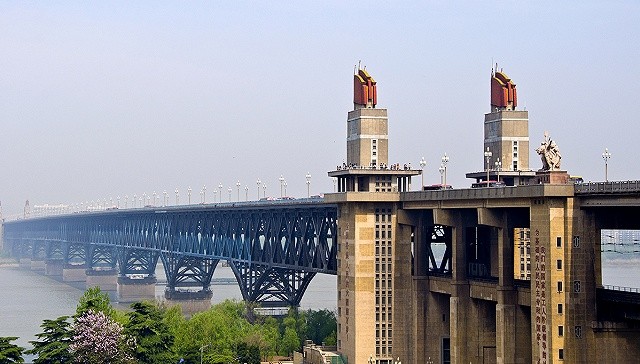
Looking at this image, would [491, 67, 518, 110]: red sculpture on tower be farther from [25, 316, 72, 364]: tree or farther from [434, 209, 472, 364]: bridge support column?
[25, 316, 72, 364]: tree

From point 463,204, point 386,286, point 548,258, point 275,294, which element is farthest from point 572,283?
point 275,294

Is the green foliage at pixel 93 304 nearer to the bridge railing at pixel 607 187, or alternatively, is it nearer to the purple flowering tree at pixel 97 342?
the purple flowering tree at pixel 97 342

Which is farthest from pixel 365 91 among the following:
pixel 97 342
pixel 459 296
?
pixel 97 342

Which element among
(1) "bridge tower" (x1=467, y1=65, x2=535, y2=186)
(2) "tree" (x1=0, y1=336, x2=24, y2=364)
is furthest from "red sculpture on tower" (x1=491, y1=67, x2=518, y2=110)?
(2) "tree" (x1=0, y1=336, x2=24, y2=364)

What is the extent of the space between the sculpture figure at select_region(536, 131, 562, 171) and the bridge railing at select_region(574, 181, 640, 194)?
15.2 feet

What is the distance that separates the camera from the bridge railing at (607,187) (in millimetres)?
84562

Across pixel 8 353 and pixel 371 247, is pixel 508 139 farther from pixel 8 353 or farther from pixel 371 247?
pixel 8 353

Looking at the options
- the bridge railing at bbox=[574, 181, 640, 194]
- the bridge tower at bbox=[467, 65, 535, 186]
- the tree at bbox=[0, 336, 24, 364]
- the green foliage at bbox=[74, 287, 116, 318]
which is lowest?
the tree at bbox=[0, 336, 24, 364]

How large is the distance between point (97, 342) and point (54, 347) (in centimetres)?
410

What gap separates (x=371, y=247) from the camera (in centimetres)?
12412

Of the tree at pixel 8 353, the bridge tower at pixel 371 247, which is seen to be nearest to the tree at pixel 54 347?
the tree at pixel 8 353

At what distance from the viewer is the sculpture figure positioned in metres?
93.9

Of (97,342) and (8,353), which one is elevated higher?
(97,342)

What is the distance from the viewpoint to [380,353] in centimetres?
12275
